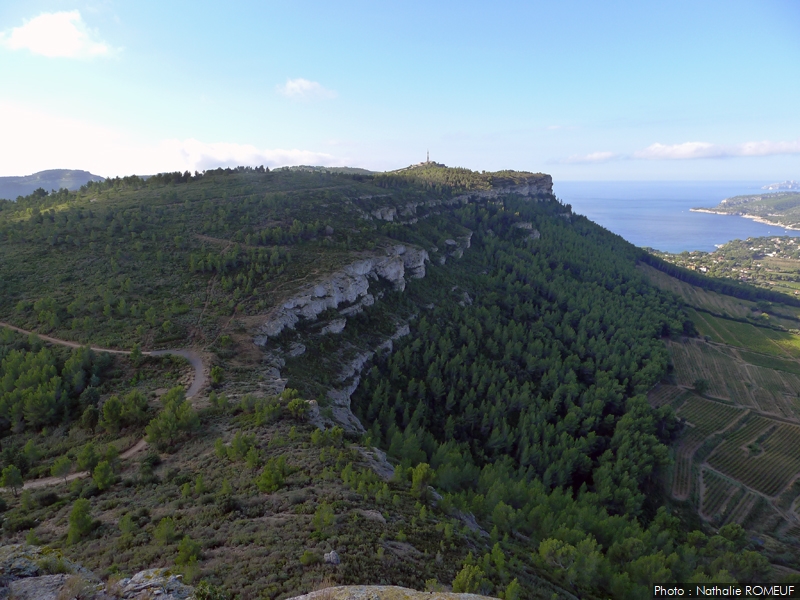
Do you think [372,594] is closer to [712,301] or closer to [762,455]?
[762,455]

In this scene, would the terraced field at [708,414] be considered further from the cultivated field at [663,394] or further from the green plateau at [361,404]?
the cultivated field at [663,394]

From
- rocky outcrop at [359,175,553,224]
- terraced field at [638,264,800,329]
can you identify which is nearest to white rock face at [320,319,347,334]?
rocky outcrop at [359,175,553,224]

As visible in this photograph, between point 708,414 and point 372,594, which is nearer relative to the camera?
point 372,594

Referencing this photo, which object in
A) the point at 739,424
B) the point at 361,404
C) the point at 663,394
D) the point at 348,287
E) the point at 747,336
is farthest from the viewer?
the point at 747,336

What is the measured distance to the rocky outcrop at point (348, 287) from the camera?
52.2 meters

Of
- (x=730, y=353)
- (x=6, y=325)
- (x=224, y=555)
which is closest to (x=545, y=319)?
(x=730, y=353)

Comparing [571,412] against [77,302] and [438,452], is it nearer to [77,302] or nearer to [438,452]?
[438,452]

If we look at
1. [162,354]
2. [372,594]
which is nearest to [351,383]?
[162,354]

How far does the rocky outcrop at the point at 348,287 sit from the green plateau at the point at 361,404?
1.51 ft

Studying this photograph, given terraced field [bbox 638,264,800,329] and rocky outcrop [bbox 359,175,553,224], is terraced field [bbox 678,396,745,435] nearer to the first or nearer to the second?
terraced field [bbox 638,264,800,329]

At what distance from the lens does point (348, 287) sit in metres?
62.3

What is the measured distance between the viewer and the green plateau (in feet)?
70.4

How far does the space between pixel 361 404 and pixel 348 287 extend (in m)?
19.7

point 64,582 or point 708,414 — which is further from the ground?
point 64,582
